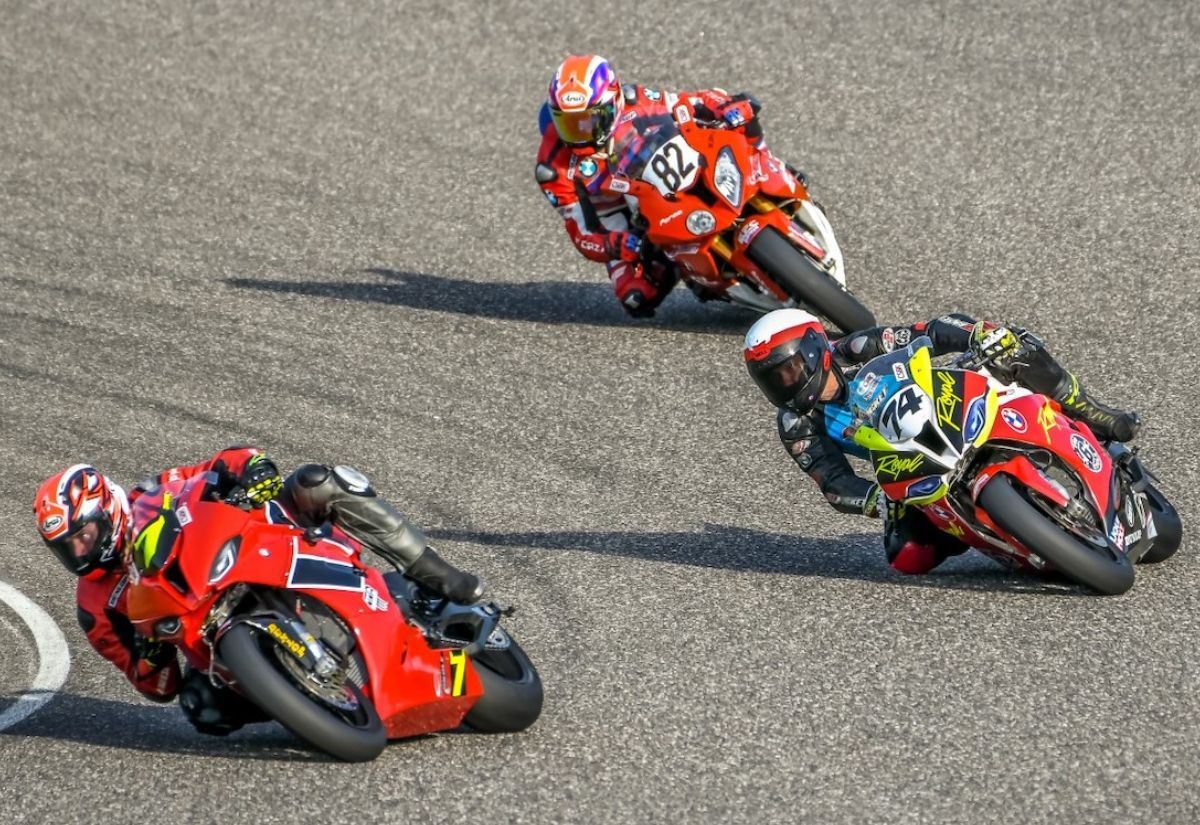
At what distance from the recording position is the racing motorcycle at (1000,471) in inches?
320

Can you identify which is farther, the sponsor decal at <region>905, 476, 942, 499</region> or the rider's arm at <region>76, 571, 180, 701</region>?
the sponsor decal at <region>905, 476, 942, 499</region>

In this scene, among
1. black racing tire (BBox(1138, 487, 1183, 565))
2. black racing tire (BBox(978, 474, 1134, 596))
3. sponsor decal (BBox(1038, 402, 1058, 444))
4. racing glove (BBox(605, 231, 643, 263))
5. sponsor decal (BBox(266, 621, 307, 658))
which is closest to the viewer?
sponsor decal (BBox(266, 621, 307, 658))

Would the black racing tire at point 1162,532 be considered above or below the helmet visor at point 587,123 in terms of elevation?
above

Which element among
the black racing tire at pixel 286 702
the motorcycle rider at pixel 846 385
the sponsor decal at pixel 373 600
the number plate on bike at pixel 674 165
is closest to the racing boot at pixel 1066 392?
the motorcycle rider at pixel 846 385

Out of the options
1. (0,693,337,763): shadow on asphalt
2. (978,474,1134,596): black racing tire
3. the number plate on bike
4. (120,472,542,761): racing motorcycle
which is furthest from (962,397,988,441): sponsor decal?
the number plate on bike

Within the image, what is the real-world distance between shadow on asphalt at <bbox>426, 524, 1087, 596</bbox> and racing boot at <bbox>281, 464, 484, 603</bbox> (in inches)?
89.1

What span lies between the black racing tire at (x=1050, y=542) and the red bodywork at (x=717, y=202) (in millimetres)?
4209

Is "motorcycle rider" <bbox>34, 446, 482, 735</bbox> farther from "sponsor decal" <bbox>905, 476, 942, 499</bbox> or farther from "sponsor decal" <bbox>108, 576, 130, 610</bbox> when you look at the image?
"sponsor decal" <bbox>905, 476, 942, 499</bbox>

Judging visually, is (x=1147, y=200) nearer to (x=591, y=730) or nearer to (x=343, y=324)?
(x=343, y=324)

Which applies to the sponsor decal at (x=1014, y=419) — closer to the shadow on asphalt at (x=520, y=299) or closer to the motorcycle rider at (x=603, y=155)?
the motorcycle rider at (x=603, y=155)

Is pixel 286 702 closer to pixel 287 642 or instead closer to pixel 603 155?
pixel 287 642

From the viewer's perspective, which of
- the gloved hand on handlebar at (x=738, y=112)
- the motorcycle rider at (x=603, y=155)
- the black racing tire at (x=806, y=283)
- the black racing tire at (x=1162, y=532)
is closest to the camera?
the black racing tire at (x=1162, y=532)

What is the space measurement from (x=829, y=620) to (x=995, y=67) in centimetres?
974

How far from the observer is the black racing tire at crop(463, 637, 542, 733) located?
7.36 metres
